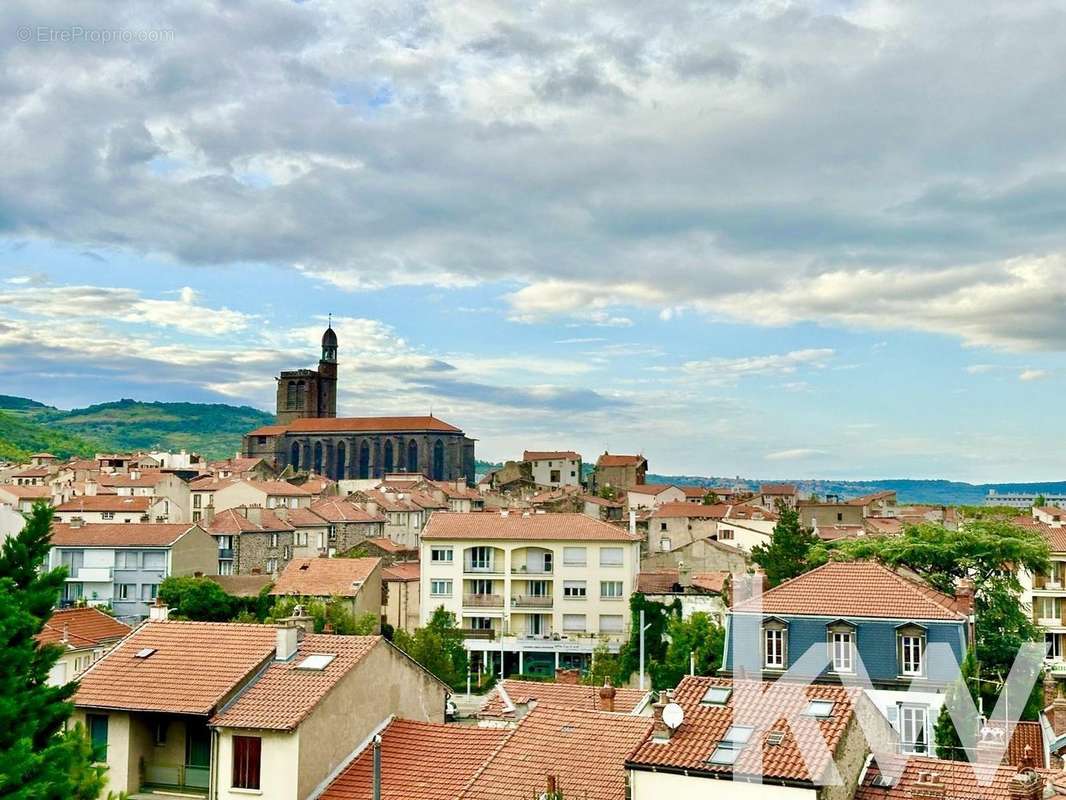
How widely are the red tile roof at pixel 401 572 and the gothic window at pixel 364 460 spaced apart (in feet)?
351

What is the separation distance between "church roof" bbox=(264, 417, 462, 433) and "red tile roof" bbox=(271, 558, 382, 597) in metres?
114

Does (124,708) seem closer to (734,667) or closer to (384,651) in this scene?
(384,651)

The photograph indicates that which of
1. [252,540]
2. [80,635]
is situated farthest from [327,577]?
[80,635]

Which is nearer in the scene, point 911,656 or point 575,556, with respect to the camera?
point 911,656

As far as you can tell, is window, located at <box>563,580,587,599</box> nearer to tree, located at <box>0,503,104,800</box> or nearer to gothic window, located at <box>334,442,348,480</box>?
tree, located at <box>0,503,104,800</box>

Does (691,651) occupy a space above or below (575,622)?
above

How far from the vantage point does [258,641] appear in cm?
2416

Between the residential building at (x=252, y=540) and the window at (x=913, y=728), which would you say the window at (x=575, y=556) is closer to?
the residential building at (x=252, y=540)

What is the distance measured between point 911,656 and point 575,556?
1403 inches

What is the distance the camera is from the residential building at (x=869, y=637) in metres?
32.7

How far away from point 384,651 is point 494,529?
44625 millimetres

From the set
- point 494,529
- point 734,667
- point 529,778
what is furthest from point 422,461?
point 529,778

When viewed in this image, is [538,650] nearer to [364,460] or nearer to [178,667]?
[178,667]

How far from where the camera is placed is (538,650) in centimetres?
6669
